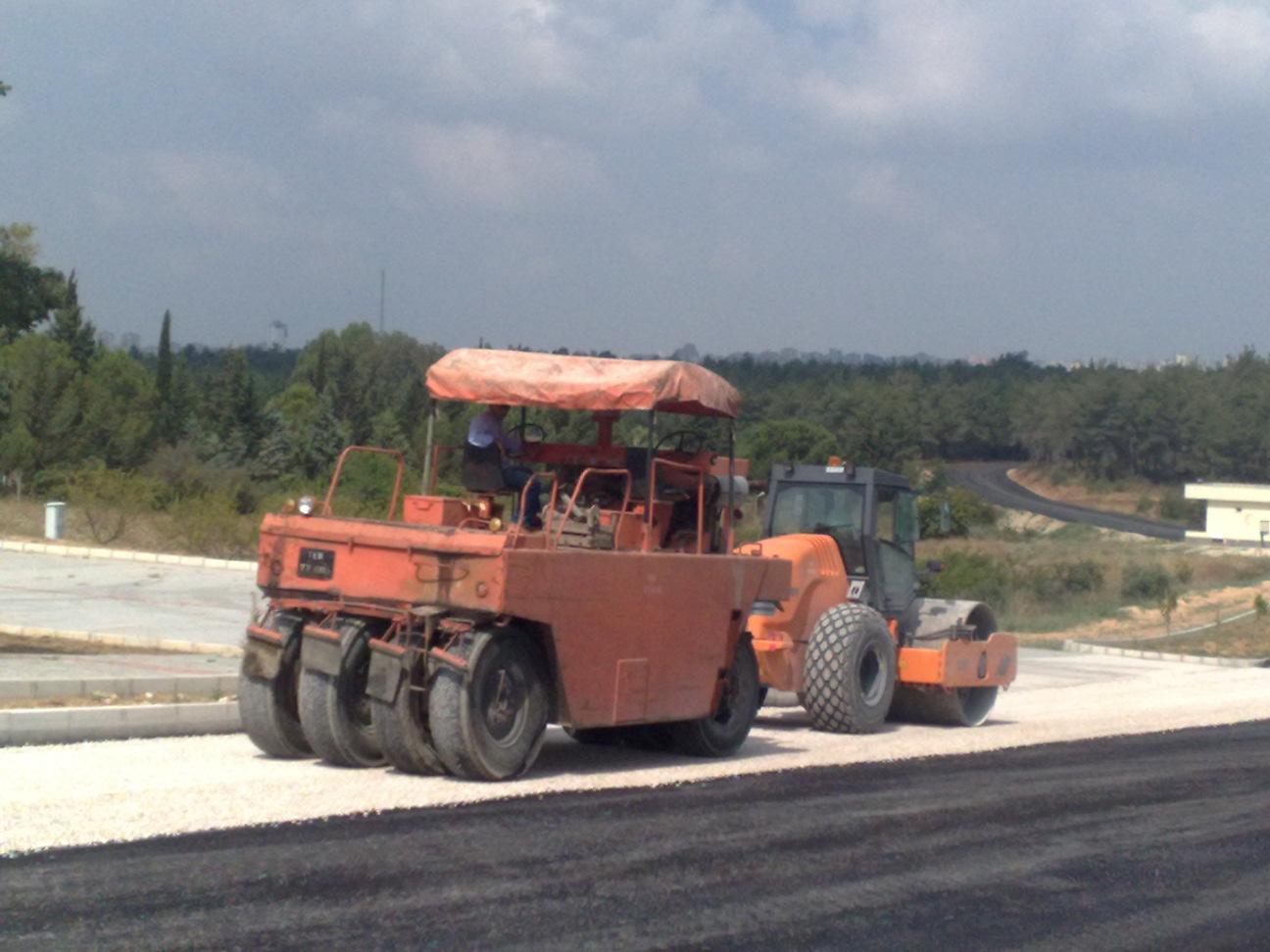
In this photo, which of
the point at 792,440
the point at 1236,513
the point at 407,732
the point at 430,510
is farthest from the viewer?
the point at 1236,513

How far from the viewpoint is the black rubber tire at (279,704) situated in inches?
407

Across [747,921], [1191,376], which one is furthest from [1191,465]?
[747,921]

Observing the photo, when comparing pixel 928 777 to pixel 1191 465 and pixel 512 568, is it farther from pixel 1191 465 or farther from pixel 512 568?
pixel 1191 465

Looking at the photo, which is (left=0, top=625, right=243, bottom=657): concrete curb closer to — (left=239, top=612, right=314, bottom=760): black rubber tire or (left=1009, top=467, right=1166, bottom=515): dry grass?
(left=239, top=612, right=314, bottom=760): black rubber tire

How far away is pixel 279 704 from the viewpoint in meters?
10.4

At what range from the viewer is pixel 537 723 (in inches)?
393

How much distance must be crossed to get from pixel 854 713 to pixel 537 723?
4.49 m

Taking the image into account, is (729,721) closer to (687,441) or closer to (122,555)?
(687,441)

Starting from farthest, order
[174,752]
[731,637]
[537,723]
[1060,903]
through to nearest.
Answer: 1. [731,637]
2. [174,752]
3. [537,723]
4. [1060,903]

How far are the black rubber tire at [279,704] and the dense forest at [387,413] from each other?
2.09 m

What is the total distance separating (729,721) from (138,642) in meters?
7.84

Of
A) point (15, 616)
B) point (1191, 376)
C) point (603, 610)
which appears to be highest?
point (1191, 376)

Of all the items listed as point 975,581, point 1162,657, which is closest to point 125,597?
point 1162,657

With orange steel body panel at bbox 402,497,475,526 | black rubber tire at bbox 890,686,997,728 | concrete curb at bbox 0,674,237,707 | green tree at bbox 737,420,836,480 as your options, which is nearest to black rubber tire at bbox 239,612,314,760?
orange steel body panel at bbox 402,497,475,526
